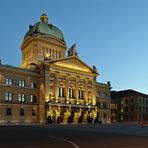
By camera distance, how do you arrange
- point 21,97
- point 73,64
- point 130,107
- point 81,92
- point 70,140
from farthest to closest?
point 130,107 < point 81,92 < point 73,64 < point 21,97 < point 70,140

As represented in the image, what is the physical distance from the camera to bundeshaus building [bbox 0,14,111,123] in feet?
267

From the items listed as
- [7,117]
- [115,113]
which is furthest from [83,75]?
[115,113]

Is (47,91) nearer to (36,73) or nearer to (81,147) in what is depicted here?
(36,73)

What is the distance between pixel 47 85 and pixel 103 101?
107ft

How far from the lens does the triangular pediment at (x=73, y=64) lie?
303ft

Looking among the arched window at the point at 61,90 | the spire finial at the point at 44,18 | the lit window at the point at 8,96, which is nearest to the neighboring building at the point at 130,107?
the arched window at the point at 61,90

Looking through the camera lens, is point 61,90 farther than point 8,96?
Yes

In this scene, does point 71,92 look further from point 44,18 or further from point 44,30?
point 44,18

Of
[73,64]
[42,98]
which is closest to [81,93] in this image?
[73,64]

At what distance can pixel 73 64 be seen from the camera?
97.2 metres

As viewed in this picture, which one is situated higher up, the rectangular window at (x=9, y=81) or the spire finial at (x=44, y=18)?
the spire finial at (x=44, y=18)

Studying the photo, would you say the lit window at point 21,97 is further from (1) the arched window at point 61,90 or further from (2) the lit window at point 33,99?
(1) the arched window at point 61,90

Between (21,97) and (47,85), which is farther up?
(47,85)

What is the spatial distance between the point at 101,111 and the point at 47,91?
31.3 m
